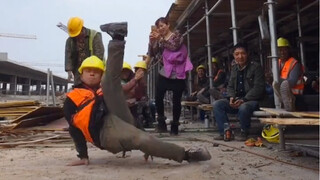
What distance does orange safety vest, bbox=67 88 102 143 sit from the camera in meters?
3.49

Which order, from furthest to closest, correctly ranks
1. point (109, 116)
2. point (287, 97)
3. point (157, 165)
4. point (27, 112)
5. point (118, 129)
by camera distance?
point (27, 112)
point (287, 97)
point (157, 165)
point (109, 116)
point (118, 129)

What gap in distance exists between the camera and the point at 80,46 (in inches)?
212

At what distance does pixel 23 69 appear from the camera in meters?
43.1

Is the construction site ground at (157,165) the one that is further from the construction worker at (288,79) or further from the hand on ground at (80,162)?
the construction worker at (288,79)

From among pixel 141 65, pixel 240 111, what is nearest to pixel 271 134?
pixel 240 111

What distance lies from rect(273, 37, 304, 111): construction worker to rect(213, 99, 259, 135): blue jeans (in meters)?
0.57

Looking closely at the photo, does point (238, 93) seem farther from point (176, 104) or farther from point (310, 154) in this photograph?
point (310, 154)

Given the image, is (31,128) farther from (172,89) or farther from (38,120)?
(172,89)

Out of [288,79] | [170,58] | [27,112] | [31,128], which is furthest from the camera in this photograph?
[27,112]

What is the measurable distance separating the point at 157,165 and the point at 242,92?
229 centimetres

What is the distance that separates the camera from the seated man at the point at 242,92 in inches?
197

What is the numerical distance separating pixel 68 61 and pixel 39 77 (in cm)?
5079

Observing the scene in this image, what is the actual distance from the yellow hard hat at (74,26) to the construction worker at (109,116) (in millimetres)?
1683

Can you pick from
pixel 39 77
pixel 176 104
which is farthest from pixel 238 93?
pixel 39 77
